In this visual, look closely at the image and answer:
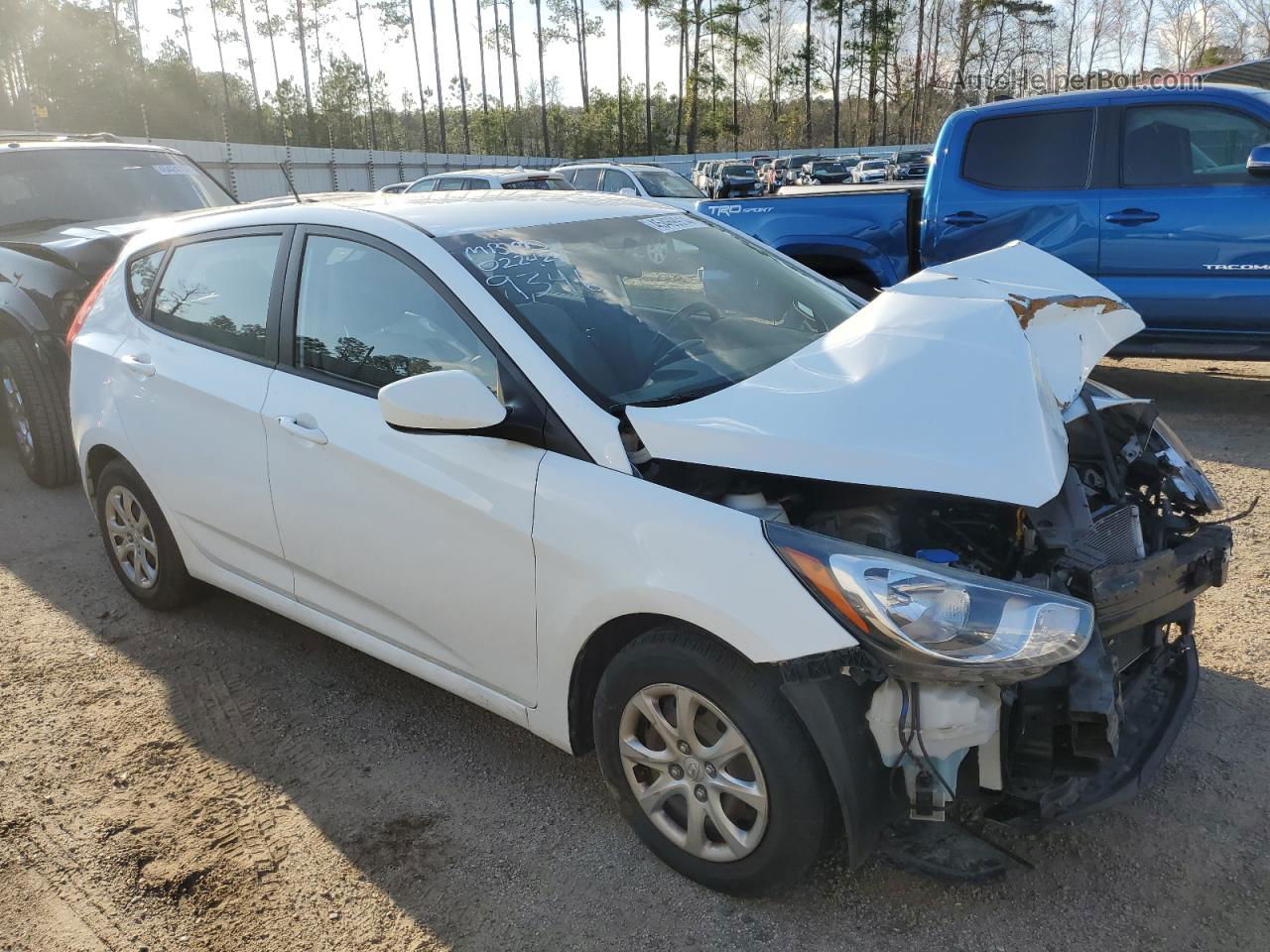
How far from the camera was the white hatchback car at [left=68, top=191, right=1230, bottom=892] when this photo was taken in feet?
7.27

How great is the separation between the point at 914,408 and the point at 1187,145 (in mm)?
5308

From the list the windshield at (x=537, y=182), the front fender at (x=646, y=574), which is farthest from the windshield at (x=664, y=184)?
the front fender at (x=646, y=574)

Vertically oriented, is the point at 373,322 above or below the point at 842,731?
above

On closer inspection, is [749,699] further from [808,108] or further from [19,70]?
[808,108]

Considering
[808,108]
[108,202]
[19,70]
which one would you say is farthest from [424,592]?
[808,108]

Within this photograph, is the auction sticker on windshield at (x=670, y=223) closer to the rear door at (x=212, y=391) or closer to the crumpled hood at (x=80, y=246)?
the rear door at (x=212, y=391)

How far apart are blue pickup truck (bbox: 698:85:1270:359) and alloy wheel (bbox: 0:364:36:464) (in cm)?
513

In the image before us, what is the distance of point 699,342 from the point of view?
10.4 ft

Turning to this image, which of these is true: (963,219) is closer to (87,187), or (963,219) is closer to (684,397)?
(684,397)

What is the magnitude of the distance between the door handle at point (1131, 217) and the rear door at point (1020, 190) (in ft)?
0.38

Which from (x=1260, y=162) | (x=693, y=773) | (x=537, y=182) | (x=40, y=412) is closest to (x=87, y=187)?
(x=40, y=412)

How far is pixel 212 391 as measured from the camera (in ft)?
11.8

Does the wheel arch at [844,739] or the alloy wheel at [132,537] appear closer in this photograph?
the wheel arch at [844,739]

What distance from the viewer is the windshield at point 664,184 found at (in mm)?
16031
